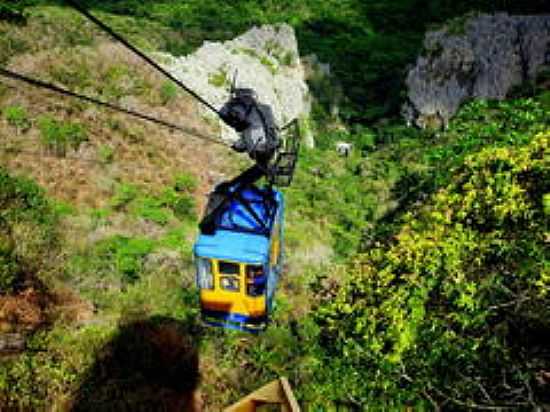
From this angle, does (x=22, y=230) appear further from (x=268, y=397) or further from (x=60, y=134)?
(x=268, y=397)

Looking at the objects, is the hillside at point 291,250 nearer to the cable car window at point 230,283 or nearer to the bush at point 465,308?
the bush at point 465,308

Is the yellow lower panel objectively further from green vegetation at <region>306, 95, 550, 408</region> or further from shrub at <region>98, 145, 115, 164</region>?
shrub at <region>98, 145, 115, 164</region>

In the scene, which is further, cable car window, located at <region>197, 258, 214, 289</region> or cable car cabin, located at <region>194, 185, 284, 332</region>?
cable car window, located at <region>197, 258, 214, 289</region>

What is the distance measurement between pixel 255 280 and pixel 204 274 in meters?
1.06

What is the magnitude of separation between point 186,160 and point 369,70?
29.0m

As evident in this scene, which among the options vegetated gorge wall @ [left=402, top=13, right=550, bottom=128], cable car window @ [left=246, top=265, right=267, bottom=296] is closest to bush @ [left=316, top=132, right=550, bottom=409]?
cable car window @ [left=246, top=265, right=267, bottom=296]

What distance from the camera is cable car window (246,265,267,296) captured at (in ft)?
29.5

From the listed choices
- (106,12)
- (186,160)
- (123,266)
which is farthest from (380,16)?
(123,266)

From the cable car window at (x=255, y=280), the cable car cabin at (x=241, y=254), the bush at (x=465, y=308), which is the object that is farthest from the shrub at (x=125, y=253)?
the bush at (x=465, y=308)

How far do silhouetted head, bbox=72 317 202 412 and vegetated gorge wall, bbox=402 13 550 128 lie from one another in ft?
90.7

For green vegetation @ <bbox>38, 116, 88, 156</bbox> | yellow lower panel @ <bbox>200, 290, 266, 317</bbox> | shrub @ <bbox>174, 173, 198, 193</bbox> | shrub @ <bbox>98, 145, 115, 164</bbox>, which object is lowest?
yellow lower panel @ <bbox>200, 290, 266, 317</bbox>

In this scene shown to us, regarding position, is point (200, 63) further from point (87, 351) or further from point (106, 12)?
point (106, 12)

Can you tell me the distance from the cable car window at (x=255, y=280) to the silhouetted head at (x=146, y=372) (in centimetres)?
239

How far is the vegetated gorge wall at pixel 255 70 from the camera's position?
969 inches
